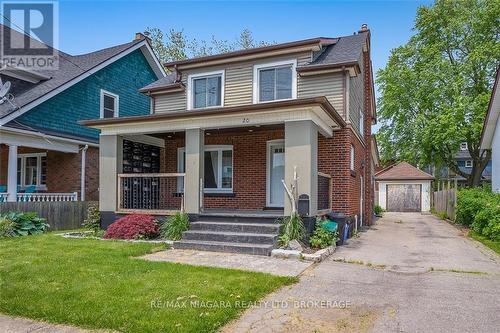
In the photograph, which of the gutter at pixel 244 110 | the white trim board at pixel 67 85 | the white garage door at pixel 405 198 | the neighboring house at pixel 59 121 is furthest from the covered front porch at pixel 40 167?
the white garage door at pixel 405 198

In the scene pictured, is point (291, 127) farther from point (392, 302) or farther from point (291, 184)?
point (392, 302)

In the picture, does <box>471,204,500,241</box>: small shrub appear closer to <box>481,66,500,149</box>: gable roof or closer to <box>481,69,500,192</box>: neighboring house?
<box>481,69,500,192</box>: neighboring house

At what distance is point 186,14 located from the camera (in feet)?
35.8

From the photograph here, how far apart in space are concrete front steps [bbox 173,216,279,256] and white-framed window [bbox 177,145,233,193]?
3225 mm

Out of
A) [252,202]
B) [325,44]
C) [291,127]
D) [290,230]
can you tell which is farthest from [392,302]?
[325,44]

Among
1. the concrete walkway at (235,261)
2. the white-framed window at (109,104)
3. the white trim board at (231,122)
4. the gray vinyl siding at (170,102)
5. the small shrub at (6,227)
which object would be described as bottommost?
the concrete walkway at (235,261)

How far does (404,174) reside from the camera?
3206 centimetres

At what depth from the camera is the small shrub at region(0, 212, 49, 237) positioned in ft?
36.0

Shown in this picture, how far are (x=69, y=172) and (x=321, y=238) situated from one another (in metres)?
11.1

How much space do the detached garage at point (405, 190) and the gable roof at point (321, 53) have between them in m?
19.5

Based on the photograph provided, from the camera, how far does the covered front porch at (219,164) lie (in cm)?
924

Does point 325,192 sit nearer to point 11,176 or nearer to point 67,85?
point 11,176

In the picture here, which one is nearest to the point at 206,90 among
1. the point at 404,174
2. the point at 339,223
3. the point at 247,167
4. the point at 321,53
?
the point at 247,167

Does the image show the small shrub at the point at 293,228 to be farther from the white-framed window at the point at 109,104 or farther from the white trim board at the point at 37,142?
the white-framed window at the point at 109,104
